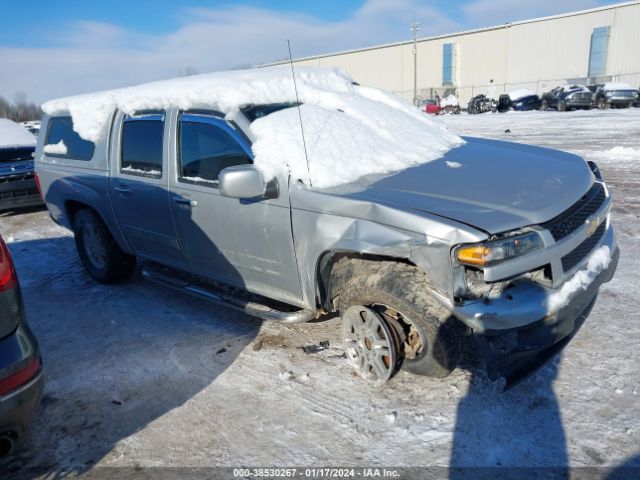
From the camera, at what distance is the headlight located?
2.44 meters

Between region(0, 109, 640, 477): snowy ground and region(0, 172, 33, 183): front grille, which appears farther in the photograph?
region(0, 172, 33, 183): front grille

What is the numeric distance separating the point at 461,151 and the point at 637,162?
7.93 metres

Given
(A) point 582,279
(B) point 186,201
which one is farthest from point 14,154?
(A) point 582,279

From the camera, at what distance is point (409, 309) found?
2.76 meters

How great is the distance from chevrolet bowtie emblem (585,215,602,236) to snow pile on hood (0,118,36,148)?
32.2 ft

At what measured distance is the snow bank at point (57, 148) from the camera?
17.3 ft

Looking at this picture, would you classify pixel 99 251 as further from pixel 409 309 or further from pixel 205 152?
pixel 409 309

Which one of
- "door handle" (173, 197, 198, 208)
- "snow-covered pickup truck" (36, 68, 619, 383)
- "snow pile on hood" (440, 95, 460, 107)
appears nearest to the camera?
"snow-covered pickup truck" (36, 68, 619, 383)

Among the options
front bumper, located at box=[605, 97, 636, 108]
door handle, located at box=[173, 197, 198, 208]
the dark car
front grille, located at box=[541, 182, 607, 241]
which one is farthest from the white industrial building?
door handle, located at box=[173, 197, 198, 208]

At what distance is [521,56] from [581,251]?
5260 centimetres

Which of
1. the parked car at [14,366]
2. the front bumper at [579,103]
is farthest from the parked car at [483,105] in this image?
the parked car at [14,366]

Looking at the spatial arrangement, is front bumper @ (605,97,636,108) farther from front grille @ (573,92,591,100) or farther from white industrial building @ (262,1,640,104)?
white industrial building @ (262,1,640,104)

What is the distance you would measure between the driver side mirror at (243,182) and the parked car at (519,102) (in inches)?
1358

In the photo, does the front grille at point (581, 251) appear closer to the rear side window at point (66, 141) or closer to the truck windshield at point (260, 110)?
the truck windshield at point (260, 110)
